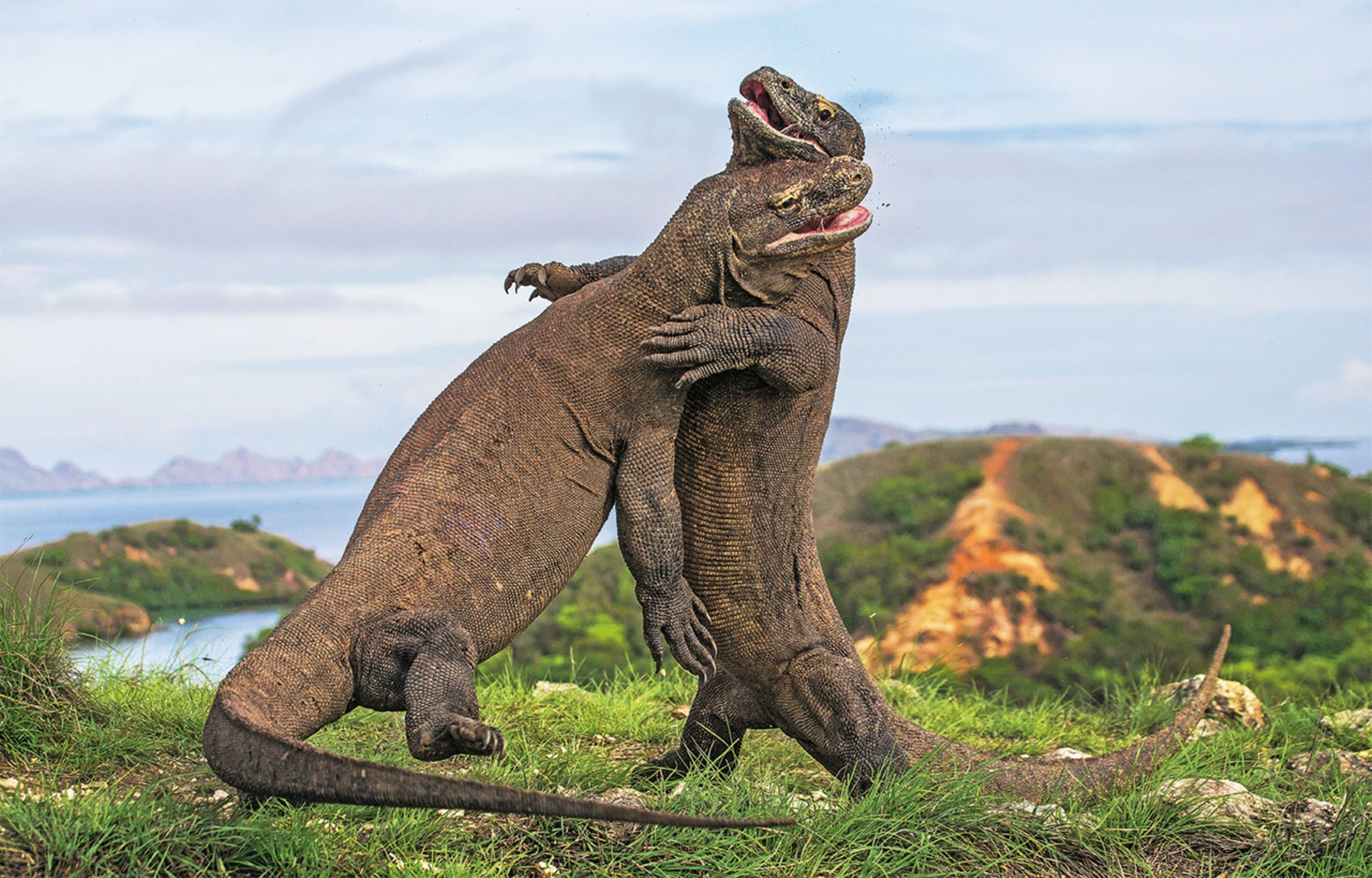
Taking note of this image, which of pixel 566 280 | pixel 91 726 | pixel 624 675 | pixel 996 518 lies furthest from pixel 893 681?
pixel 996 518

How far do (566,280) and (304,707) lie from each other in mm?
2256

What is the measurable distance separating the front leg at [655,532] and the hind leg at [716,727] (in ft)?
3.23

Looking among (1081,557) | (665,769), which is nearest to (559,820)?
(665,769)

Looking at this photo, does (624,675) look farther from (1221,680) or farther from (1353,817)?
(1353,817)

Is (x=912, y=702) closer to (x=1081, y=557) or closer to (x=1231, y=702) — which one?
(x=1231, y=702)

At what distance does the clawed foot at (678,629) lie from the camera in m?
5.32

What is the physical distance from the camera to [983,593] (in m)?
16.3

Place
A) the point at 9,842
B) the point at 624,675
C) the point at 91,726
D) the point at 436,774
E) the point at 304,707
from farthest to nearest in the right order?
the point at 624,675
the point at 91,726
the point at 304,707
the point at 9,842
the point at 436,774

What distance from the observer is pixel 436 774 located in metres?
3.84

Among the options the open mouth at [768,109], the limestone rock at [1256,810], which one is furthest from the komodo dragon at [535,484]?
the limestone rock at [1256,810]

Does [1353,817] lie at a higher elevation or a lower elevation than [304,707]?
lower

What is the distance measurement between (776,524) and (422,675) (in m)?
1.84

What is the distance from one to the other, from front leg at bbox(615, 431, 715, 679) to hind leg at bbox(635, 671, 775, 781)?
0.99m

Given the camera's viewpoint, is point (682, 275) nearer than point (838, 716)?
Yes
